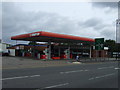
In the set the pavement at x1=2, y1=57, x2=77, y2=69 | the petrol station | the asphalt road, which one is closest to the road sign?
the petrol station

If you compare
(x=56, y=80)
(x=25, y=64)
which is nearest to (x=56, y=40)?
(x=25, y=64)

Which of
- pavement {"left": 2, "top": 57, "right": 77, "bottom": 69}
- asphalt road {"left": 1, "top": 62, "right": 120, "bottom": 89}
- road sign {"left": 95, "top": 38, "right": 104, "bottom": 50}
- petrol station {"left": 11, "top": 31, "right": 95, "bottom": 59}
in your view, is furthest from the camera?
petrol station {"left": 11, "top": 31, "right": 95, "bottom": 59}

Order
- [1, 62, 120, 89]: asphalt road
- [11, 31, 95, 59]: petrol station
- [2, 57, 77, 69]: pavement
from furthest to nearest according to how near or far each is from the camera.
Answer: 1. [11, 31, 95, 59]: petrol station
2. [2, 57, 77, 69]: pavement
3. [1, 62, 120, 89]: asphalt road

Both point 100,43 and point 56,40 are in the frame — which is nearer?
point 100,43

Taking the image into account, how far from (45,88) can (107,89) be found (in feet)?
10.3

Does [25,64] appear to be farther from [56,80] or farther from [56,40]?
[56,40]

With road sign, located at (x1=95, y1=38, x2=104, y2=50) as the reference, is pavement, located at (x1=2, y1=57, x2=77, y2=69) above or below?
below

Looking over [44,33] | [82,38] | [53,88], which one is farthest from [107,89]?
[82,38]

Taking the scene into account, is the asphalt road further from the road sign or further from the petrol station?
the road sign

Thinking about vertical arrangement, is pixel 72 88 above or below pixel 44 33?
below

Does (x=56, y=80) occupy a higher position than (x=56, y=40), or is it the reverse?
(x=56, y=40)

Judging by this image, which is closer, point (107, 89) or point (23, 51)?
point (107, 89)

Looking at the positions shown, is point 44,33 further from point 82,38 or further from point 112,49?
point 112,49

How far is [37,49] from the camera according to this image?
5084 cm
